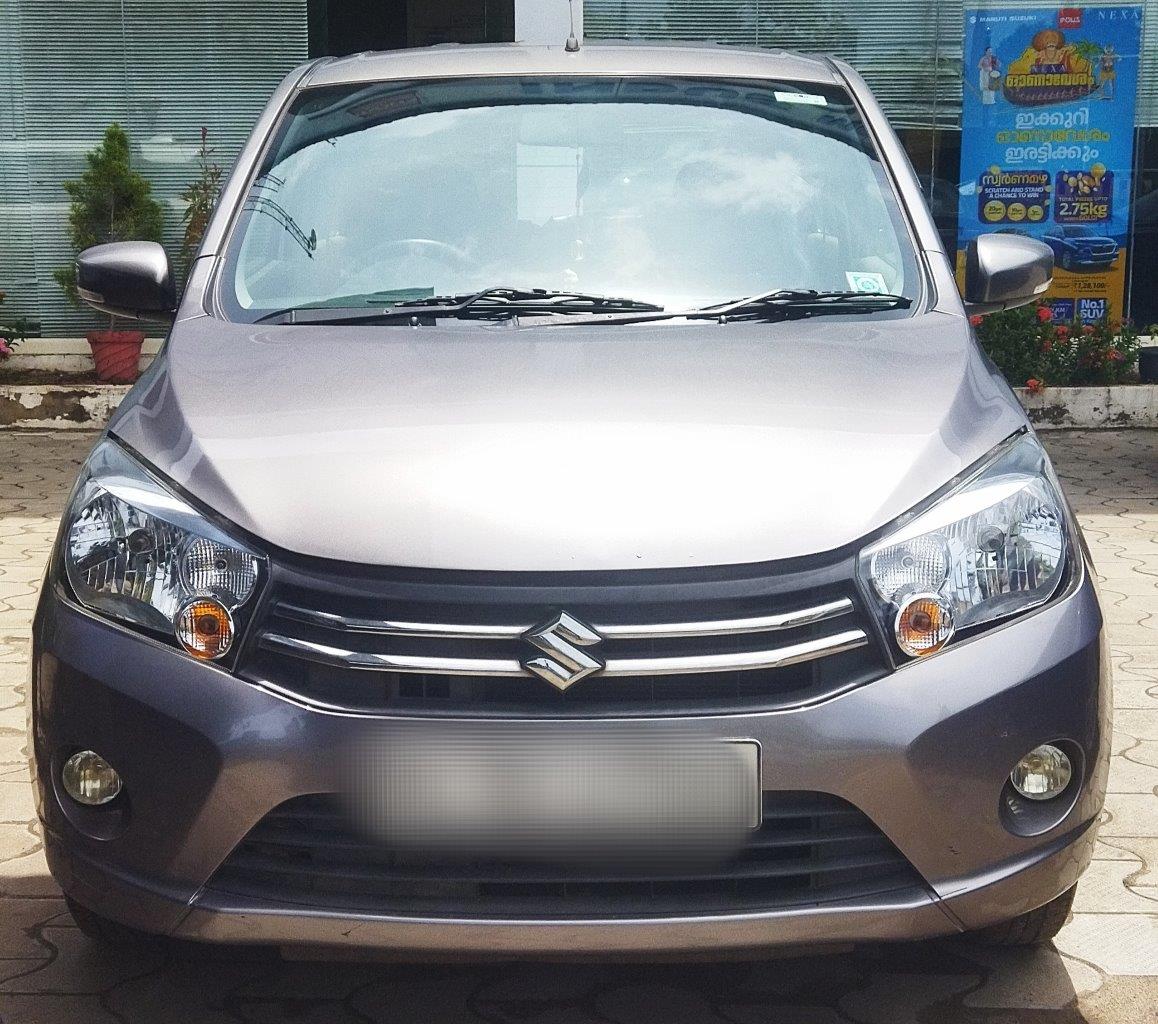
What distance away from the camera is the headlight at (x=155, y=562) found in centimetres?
201

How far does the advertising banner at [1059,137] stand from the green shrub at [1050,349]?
73 cm

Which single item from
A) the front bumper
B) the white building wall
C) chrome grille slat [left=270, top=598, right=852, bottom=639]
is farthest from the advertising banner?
chrome grille slat [left=270, top=598, right=852, bottom=639]

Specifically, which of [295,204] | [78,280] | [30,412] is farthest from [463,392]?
[30,412]

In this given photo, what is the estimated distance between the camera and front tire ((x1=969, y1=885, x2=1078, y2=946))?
244 centimetres

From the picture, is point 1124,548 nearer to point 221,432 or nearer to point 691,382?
point 691,382

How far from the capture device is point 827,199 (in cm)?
307

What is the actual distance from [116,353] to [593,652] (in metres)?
8.15

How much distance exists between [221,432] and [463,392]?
1.17 ft

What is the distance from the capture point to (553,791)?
1.92 meters

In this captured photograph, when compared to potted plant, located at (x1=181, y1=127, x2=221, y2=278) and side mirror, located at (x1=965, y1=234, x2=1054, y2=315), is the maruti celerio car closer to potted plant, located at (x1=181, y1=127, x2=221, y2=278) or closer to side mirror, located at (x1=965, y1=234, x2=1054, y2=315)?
side mirror, located at (x1=965, y1=234, x2=1054, y2=315)

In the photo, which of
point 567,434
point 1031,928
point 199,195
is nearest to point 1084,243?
point 199,195

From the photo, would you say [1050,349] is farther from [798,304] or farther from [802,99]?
[798,304]

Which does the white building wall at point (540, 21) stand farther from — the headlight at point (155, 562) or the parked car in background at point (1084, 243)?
the headlight at point (155, 562)

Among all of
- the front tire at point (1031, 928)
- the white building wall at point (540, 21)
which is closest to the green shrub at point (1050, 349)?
the white building wall at point (540, 21)
